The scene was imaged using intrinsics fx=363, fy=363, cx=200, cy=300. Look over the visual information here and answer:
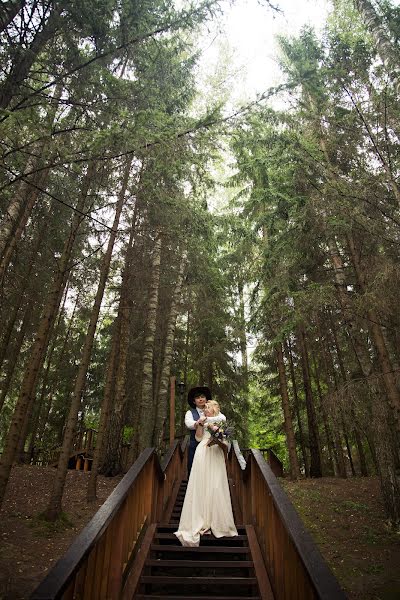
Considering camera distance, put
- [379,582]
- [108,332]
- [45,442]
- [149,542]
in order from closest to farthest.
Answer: [149,542]
[379,582]
[108,332]
[45,442]

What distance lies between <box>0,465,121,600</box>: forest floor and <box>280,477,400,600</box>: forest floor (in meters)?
4.89

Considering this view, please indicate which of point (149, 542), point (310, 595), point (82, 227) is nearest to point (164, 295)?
point (82, 227)

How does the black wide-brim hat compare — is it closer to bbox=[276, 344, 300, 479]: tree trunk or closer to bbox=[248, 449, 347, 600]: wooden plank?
bbox=[248, 449, 347, 600]: wooden plank

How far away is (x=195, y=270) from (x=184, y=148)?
23.4 ft

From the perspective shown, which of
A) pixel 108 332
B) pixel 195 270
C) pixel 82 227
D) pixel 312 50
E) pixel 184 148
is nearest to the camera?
pixel 184 148

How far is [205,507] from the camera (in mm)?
4691

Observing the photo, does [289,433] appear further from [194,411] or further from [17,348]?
[17,348]

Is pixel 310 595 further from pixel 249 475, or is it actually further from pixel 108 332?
pixel 108 332

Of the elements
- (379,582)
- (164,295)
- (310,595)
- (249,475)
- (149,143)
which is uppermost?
(164,295)

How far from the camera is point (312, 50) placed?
10.9 metres

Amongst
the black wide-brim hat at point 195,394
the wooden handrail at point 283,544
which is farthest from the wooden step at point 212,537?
the black wide-brim hat at point 195,394

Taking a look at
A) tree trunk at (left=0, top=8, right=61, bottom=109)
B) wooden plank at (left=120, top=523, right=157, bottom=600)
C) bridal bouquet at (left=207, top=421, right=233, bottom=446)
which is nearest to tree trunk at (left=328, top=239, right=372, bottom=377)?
bridal bouquet at (left=207, top=421, right=233, bottom=446)

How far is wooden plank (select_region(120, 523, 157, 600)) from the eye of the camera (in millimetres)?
3371

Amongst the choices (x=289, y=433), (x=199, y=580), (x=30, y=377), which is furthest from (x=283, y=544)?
(x=289, y=433)
